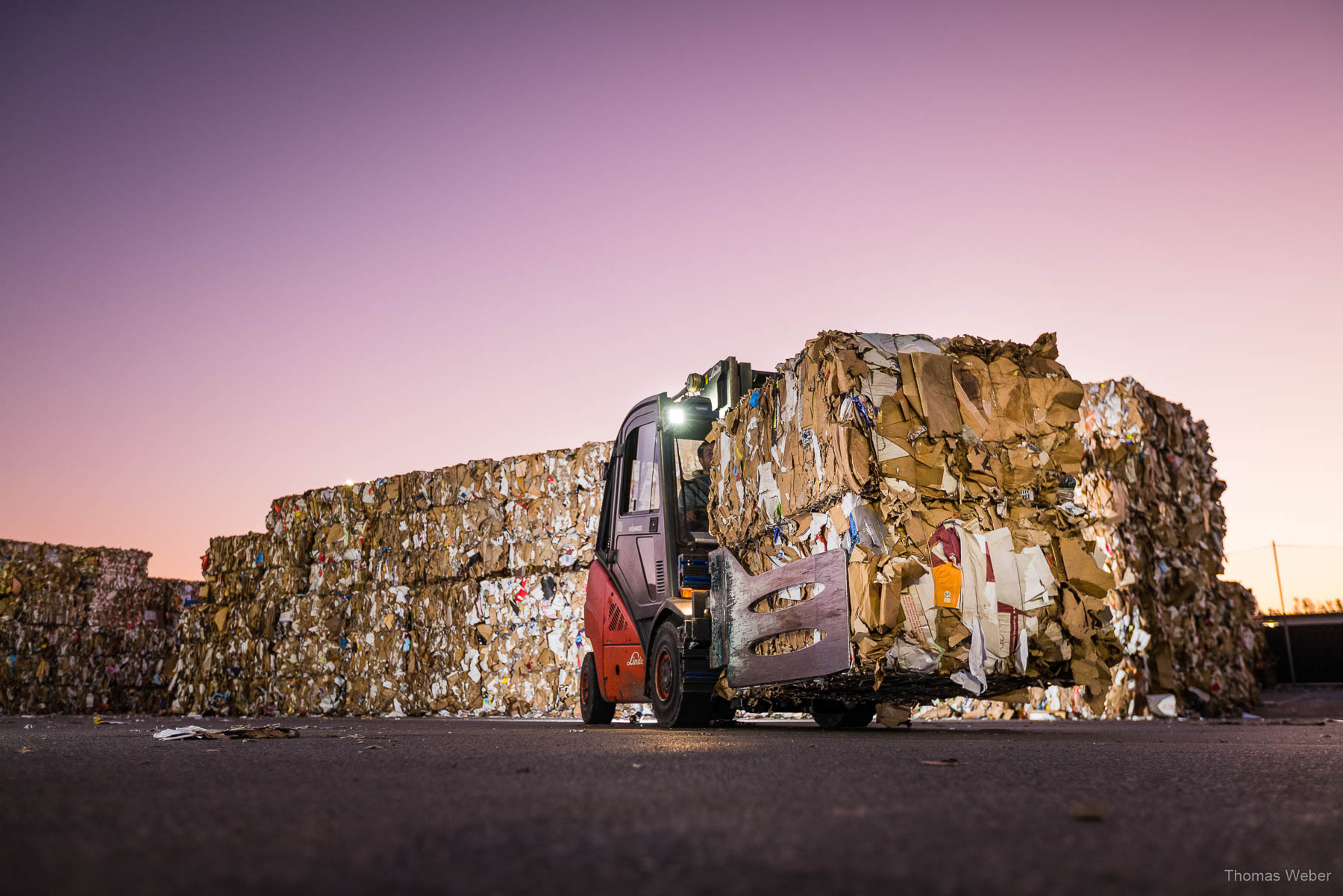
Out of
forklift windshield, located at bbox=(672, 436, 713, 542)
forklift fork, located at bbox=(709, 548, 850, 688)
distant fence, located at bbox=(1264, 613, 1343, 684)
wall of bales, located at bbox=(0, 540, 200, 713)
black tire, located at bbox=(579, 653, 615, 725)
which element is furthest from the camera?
wall of bales, located at bbox=(0, 540, 200, 713)

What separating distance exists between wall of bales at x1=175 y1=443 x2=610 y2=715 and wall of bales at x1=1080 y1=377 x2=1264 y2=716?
233 inches

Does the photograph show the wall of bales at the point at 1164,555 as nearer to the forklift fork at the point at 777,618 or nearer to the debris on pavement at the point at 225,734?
the forklift fork at the point at 777,618

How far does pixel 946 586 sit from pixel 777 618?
1187 millimetres

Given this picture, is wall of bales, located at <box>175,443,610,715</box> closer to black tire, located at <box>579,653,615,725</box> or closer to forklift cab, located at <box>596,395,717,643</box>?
black tire, located at <box>579,653,615,725</box>

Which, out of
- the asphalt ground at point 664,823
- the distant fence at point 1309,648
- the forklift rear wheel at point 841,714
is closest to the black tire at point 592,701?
the forklift rear wheel at point 841,714

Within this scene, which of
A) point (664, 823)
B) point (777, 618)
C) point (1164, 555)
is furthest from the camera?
point (1164, 555)

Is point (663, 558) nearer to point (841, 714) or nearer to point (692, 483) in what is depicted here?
point (692, 483)

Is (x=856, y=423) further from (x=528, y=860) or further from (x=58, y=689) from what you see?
(x=58, y=689)

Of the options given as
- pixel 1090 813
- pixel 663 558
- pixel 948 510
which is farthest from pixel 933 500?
pixel 1090 813

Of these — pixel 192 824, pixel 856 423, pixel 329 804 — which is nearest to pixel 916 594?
pixel 856 423

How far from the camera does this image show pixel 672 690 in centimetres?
758

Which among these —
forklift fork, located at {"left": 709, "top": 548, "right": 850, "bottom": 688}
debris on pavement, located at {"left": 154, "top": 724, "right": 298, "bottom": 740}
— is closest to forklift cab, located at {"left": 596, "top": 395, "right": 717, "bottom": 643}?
forklift fork, located at {"left": 709, "top": 548, "right": 850, "bottom": 688}

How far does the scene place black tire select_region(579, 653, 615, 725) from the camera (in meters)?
9.13

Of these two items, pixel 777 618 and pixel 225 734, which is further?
pixel 777 618
